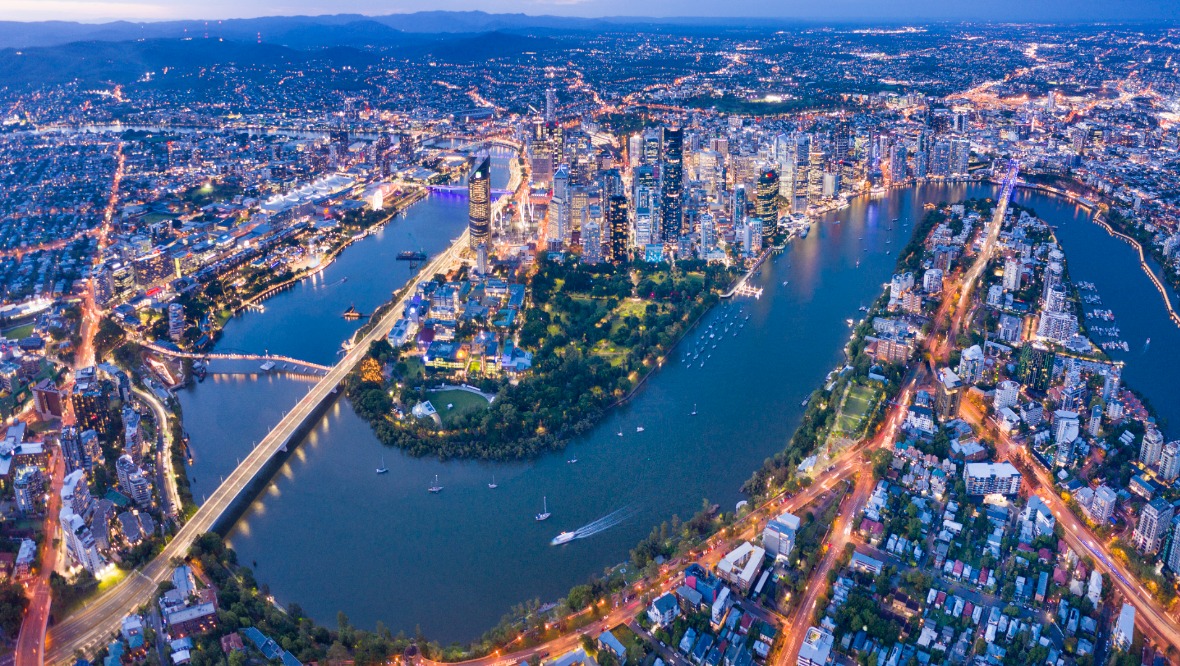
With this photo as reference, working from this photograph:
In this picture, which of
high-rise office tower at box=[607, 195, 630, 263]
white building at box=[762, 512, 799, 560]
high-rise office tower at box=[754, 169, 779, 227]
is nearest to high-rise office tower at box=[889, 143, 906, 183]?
high-rise office tower at box=[754, 169, 779, 227]

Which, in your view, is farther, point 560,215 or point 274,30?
point 274,30

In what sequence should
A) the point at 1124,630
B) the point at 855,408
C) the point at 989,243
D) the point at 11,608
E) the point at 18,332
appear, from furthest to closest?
1. the point at 989,243
2. the point at 18,332
3. the point at 855,408
4. the point at 11,608
5. the point at 1124,630

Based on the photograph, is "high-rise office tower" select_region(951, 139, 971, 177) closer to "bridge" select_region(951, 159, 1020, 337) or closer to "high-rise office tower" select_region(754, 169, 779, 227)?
"bridge" select_region(951, 159, 1020, 337)

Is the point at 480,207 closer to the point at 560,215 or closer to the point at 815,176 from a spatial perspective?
the point at 560,215

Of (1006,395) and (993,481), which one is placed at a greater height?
(1006,395)

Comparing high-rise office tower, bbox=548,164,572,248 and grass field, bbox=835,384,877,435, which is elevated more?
high-rise office tower, bbox=548,164,572,248

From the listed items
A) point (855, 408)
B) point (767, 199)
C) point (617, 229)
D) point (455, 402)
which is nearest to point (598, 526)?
point (455, 402)

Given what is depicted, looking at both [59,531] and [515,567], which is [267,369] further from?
[515,567]
